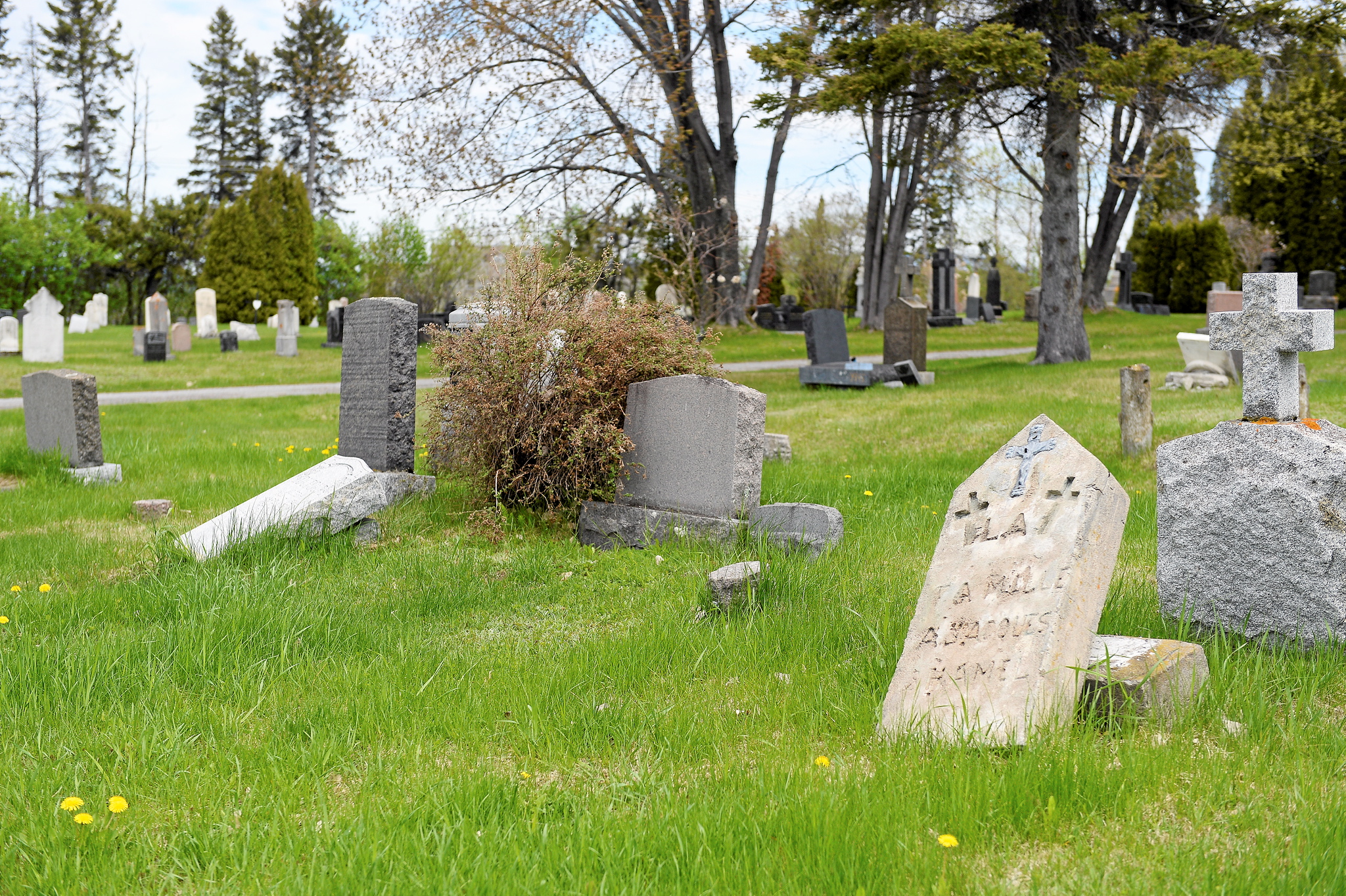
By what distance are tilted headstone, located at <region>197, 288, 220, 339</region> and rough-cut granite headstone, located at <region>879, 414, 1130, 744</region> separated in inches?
1271

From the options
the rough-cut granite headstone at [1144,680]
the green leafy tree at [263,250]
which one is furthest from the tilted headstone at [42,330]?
the rough-cut granite headstone at [1144,680]

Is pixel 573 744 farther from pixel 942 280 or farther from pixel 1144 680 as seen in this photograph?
pixel 942 280

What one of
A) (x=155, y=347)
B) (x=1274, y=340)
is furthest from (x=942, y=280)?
(x=1274, y=340)

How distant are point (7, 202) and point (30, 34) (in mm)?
12600

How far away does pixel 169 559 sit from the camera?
562 centimetres

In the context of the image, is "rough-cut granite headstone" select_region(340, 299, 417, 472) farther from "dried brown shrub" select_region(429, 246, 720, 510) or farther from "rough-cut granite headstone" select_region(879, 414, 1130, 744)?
"rough-cut granite headstone" select_region(879, 414, 1130, 744)

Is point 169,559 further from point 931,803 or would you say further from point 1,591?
point 931,803

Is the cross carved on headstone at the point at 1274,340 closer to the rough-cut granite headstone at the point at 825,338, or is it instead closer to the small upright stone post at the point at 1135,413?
the small upright stone post at the point at 1135,413

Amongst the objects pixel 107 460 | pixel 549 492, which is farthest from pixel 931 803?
pixel 107 460

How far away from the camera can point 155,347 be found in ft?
76.3

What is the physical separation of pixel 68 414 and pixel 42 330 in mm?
16273

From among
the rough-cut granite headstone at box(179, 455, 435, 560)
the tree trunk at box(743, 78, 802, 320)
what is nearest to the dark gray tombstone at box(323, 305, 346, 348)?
the tree trunk at box(743, 78, 802, 320)

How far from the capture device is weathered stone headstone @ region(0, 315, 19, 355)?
24.0 metres

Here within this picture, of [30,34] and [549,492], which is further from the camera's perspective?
[30,34]
